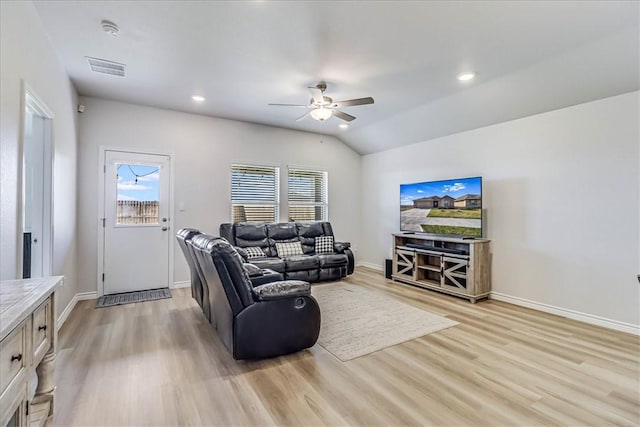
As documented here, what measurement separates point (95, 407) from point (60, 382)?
20.7 inches

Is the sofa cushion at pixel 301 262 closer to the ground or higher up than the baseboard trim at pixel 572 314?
higher up

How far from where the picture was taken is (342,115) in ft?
13.2

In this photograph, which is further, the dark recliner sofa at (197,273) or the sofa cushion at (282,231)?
the sofa cushion at (282,231)

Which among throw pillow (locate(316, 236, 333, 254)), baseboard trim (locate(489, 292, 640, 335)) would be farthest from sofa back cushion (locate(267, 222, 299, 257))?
baseboard trim (locate(489, 292, 640, 335))

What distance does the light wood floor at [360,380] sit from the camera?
1953 mm

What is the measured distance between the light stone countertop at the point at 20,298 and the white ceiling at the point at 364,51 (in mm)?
2157

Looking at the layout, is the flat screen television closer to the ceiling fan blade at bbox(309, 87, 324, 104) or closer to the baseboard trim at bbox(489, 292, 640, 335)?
the baseboard trim at bbox(489, 292, 640, 335)

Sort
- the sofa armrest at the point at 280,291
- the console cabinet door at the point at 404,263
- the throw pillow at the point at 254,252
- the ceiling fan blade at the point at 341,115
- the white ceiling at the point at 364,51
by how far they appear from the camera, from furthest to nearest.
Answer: the console cabinet door at the point at 404,263, the throw pillow at the point at 254,252, the ceiling fan blade at the point at 341,115, the sofa armrest at the point at 280,291, the white ceiling at the point at 364,51

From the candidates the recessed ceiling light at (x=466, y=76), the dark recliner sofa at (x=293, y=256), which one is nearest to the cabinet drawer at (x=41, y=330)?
the dark recliner sofa at (x=293, y=256)

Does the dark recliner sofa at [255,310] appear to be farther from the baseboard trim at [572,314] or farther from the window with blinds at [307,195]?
the window with blinds at [307,195]

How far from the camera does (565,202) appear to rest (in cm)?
381

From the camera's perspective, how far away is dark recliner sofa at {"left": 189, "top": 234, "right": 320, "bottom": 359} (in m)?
2.54

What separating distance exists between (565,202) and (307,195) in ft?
13.9

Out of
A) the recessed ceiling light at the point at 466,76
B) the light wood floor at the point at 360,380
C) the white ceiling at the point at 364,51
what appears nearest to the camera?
the light wood floor at the point at 360,380
